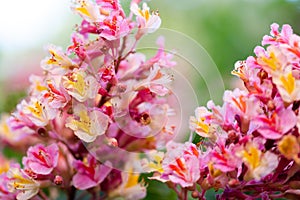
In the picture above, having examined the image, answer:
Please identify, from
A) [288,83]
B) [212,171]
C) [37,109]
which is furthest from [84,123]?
[288,83]

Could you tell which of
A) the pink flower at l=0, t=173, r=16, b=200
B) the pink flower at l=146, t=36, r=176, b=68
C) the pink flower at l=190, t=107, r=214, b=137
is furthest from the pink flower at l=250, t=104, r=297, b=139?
the pink flower at l=0, t=173, r=16, b=200

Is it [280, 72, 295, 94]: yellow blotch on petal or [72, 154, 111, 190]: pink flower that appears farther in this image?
[72, 154, 111, 190]: pink flower

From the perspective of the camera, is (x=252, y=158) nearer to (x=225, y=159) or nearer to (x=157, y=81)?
(x=225, y=159)

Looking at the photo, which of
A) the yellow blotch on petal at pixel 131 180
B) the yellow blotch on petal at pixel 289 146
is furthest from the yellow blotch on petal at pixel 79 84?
the yellow blotch on petal at pixel 289 146

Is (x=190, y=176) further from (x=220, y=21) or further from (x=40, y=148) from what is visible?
(x=220, y=21)

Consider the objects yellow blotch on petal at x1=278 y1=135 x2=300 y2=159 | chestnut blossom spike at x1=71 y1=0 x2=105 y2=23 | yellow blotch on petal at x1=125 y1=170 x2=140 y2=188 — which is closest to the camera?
yellow blotch on petal at x1=278 y1=135 x2=300 y2=159

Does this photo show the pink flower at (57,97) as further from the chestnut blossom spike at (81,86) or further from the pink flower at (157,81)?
the pink flower at (157,81)

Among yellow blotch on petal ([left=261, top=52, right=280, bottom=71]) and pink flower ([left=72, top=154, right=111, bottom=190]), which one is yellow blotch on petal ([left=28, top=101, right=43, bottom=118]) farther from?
yellow blotch on petal ([left=261, top=52, right=280, bottom=71])

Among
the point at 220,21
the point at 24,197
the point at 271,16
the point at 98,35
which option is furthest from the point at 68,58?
the point at 220,21
